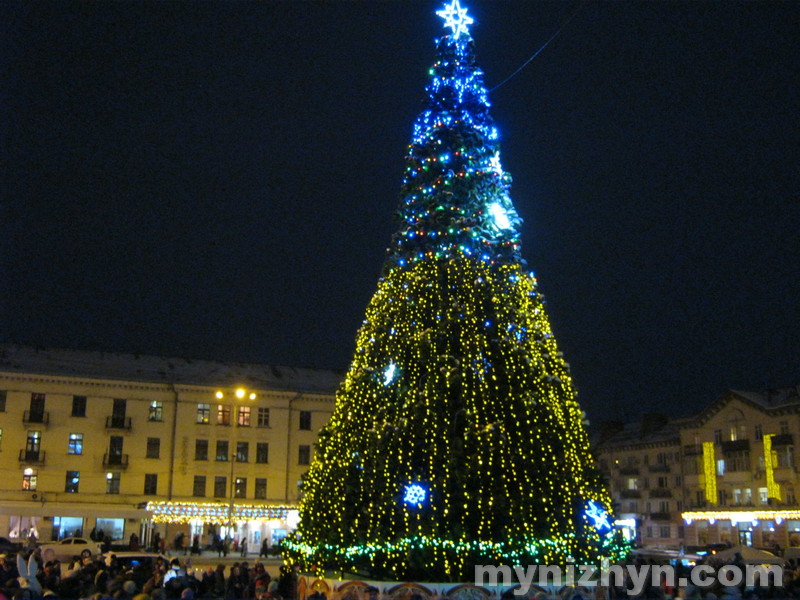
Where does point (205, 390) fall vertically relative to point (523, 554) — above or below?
above

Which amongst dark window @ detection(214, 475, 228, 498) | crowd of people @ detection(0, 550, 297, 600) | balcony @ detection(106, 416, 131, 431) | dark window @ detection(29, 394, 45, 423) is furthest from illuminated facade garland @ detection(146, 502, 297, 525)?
crowd of people @ detection(0, 550, 297, 600)

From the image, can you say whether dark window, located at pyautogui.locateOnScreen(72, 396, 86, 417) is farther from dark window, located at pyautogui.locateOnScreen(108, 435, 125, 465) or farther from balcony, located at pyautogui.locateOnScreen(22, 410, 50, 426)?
dark window, located at pyautogui.locateOnScreen(108, 435, 125, 465)

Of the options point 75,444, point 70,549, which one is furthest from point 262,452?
point 70,549

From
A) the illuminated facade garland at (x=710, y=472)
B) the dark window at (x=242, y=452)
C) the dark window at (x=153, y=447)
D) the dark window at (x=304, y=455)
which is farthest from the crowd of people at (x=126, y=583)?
the illuminated facade garland at (x=710, y=472)

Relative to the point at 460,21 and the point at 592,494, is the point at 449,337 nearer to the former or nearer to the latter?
the point at 592,494

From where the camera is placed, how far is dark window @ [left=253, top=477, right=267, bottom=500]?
57.4m

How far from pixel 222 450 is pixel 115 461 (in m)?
6.57

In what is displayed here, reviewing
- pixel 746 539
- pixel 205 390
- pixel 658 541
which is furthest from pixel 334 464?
pixel 658 541

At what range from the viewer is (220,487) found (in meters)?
56.4

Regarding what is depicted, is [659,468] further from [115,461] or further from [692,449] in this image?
[115,461]

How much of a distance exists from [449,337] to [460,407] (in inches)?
70.9

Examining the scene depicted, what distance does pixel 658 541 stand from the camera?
253 feet

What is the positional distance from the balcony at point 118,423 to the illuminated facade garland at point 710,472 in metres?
43.8

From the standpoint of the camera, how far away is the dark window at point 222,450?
57062 mm
